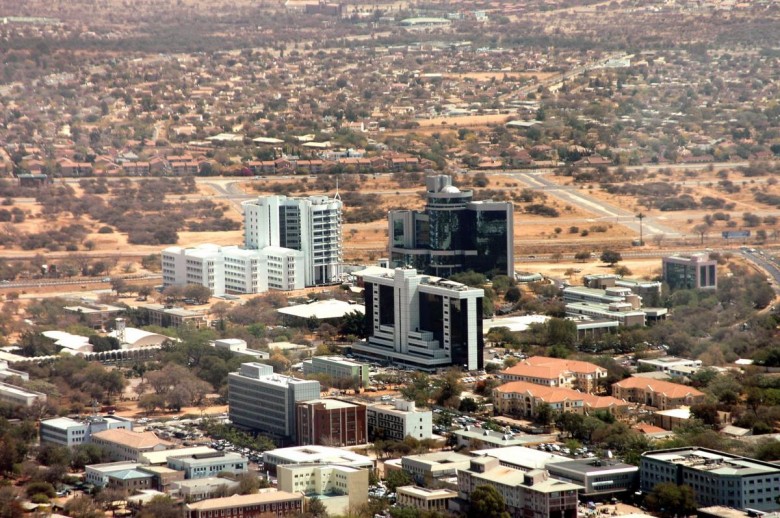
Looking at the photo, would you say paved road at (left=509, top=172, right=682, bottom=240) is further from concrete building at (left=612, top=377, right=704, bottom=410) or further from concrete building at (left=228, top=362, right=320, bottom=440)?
concrete building at (left=228, top=362, right=320, bottom=440)

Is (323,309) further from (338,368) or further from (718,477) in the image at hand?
(718,477)

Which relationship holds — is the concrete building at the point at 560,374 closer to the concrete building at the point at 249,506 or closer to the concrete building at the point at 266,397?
the concrete building at the point at 266,397

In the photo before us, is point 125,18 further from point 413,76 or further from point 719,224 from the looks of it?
point 719,224

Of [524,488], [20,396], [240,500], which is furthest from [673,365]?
[240,500]

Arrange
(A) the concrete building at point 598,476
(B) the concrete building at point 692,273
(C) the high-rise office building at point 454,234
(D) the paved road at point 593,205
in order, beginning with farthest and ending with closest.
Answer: (D) the paved road at point 593,205
(C) the high-rise office building at point 454,234
(B) the concrete building at point 692,273
(A) the concrete building at point 598,476

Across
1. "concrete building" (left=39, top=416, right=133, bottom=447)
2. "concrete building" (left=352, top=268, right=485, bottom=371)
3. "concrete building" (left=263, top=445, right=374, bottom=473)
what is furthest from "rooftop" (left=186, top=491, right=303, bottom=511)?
"concrete building" (left=352, top=268, right=485, bottom=371)

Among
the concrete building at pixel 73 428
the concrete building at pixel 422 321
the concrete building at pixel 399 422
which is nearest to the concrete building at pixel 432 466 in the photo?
the concrete building at pixel 399 422

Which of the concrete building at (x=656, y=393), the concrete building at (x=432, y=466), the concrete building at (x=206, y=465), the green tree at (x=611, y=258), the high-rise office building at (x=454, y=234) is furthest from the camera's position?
the green tree at (x=611, y=258)

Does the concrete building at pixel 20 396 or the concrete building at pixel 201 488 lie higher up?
the concrete building at pixel 20 396
